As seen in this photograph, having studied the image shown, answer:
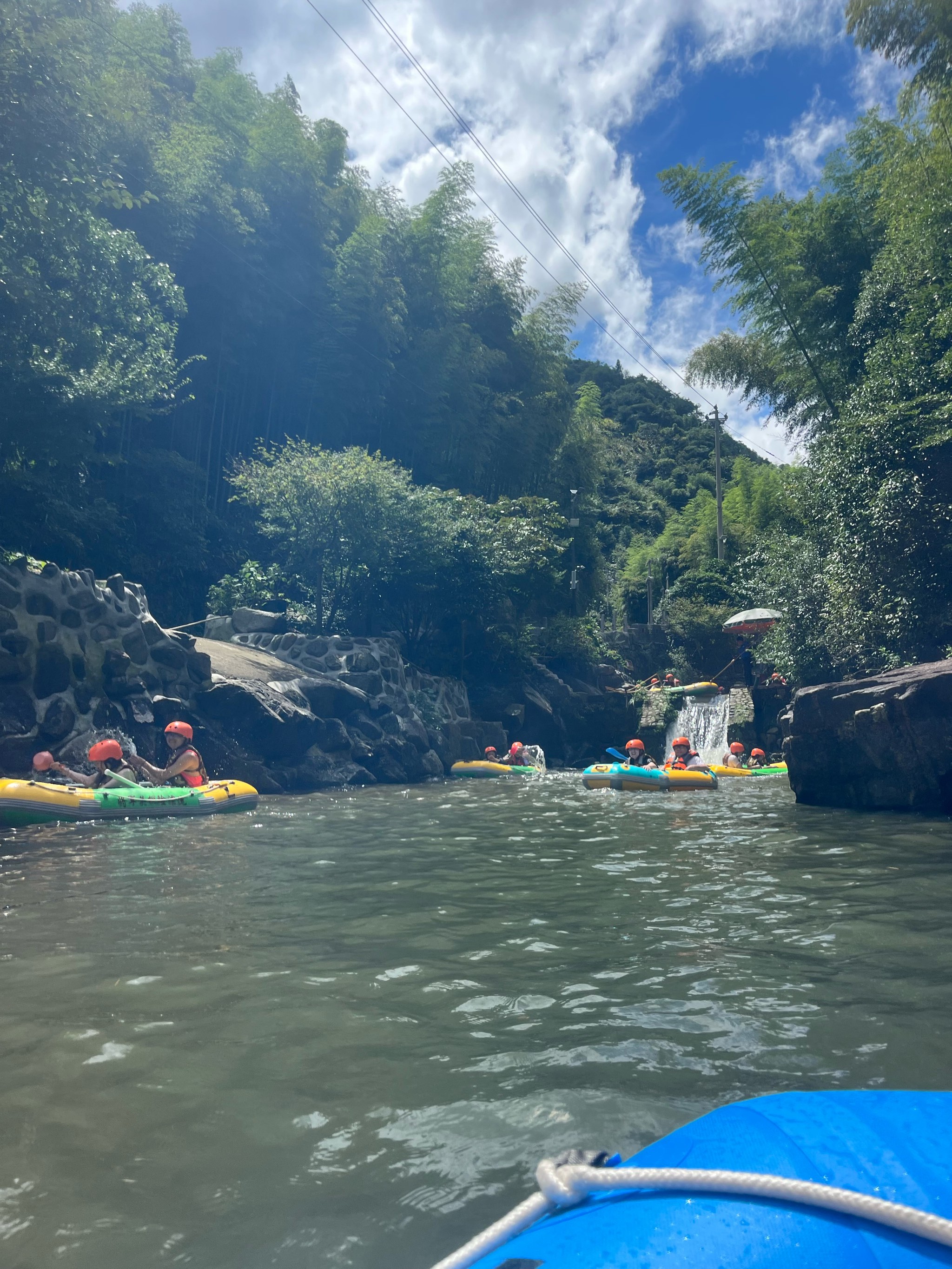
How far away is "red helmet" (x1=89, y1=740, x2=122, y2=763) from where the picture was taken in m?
9.99

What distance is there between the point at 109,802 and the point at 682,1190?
30.9 feet

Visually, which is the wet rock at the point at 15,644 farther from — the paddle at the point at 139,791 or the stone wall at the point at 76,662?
the paddle at the point at 139,791


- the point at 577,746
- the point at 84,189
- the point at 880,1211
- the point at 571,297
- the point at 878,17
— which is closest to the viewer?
the point at 880,1211

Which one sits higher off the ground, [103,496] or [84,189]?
[84,189]

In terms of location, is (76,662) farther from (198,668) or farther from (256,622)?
(256,622)

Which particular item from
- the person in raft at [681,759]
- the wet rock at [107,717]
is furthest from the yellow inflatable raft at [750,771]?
the wet rock at [107,717]

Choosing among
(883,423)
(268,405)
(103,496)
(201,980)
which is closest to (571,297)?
(268,405)

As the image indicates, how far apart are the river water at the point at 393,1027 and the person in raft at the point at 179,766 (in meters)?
3.89

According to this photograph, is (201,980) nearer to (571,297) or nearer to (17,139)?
(17,139)

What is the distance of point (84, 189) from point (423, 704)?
12.1 meters

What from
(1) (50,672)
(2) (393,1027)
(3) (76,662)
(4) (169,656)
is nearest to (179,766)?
(1) (50,672)

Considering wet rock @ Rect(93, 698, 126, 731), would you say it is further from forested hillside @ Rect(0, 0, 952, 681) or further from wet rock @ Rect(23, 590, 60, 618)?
forested hillside @ Rect(0, 0, 952, 681)

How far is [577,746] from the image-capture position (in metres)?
24.1

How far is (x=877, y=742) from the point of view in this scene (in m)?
9.70
